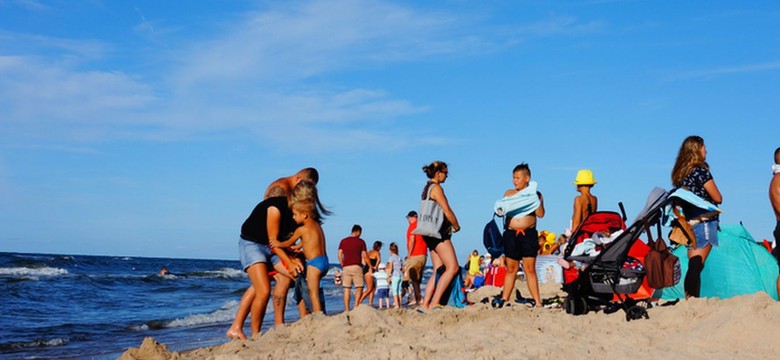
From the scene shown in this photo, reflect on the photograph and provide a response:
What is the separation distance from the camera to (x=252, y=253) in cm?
658

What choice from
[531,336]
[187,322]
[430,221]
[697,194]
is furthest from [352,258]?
[531,336]

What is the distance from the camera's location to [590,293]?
21.9 ft

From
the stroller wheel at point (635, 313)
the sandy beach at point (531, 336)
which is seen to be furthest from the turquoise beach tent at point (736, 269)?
the stroller wheel at point (635, 313)

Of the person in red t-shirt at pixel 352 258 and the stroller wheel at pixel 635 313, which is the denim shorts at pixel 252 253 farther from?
the person in red t-shirt at pixel 352 258

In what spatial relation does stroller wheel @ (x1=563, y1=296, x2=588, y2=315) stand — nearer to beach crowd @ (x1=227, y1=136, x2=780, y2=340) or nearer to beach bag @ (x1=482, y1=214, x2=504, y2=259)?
beach crowd @ (x1=227, y1=136, x2=780, y2=340)

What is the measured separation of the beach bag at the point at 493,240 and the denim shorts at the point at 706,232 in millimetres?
2104

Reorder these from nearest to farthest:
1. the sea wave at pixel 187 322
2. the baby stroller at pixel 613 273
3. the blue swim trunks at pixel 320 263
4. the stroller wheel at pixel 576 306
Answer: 1. the baby stroller at pixel 613 273
2. the stroller wheel at pixel 576 306
3. the blue swim trunks at pixel 320 263
4. the sea wave at pixel 187 322

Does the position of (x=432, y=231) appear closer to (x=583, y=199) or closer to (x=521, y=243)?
(x=521, y=243)

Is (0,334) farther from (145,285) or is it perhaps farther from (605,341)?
(145,285)

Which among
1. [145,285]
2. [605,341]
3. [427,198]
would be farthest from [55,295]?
[605,341]

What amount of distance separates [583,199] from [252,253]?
407 cm

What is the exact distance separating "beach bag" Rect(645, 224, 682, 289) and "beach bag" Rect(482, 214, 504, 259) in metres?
2.37

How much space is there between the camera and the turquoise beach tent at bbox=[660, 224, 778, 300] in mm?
7328

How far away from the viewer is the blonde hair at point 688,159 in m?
7.09
